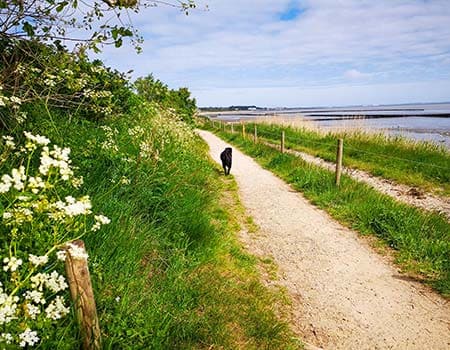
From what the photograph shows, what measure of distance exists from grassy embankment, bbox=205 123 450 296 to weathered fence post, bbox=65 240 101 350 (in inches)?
170

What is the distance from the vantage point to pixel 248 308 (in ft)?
11.4

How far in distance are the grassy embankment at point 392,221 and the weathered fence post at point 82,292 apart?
14.2 ft

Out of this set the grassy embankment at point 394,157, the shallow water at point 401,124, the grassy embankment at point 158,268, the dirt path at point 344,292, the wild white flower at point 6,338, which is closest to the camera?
the wild white flower at point 6,338

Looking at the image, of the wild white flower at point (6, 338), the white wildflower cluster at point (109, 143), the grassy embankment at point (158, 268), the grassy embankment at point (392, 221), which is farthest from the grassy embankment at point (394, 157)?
the wild white flower at point (6, 338)

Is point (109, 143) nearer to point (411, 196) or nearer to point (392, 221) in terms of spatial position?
point (392, 221)

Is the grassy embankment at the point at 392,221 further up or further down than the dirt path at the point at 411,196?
further up

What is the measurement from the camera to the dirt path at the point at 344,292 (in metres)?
3.44

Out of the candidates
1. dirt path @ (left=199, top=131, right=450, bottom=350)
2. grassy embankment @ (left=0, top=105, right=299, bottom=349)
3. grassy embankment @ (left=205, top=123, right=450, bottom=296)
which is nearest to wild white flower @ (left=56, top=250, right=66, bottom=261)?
grassy embankment @ (left=0, top=105, right=299, bottom=349)

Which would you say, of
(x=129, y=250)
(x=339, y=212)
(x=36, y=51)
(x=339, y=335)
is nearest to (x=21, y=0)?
(x=36, y=51)

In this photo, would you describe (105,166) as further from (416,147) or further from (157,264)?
(416,147)

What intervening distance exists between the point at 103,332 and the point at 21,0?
3021 millimetres

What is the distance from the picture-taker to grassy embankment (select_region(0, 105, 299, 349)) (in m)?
2.50

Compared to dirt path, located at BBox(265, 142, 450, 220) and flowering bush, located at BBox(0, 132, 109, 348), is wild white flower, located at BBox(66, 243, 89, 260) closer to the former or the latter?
flowering bush, located at BBox(0, 132, 109, 348)

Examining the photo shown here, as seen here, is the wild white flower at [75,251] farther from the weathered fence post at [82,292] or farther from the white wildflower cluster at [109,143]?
the white wildflower cluster at [109,143]
